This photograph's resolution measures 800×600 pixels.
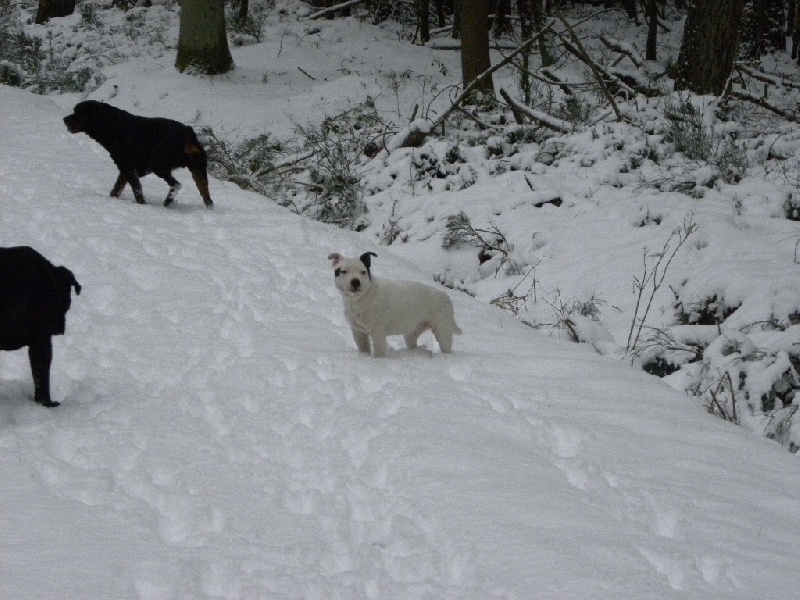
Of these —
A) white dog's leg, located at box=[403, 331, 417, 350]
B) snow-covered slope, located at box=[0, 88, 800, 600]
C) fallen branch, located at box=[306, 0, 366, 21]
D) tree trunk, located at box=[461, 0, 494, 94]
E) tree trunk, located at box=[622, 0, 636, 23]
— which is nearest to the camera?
snow-covered slope, located at box=[0, 88, 800, 600]

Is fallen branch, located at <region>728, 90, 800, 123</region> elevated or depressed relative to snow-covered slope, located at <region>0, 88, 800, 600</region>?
elevated

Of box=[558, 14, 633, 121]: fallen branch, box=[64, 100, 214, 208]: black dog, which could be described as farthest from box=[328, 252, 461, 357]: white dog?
box=[558, 14, 633, 121]: fallen branch

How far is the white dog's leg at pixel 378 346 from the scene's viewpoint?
5.50m

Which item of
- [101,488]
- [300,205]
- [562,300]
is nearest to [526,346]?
[562,300]

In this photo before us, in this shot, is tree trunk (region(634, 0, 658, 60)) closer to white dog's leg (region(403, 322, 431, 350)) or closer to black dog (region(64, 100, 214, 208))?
black dog (region(64, 100, 214, 208))

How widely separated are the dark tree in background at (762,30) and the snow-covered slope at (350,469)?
19817 millimetres

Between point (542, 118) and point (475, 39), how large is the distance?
3184mm

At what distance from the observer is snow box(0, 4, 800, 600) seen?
3.04 m

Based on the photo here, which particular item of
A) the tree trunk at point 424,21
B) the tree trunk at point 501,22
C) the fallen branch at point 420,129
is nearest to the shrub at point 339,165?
the fallen branch at point 420,129

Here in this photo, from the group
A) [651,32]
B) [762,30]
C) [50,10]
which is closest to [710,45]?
[651,32]

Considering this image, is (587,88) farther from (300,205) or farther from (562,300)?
(562,300)

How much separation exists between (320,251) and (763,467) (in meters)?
5.42

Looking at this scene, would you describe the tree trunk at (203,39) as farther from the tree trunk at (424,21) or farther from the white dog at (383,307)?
the white dog at (383,307)

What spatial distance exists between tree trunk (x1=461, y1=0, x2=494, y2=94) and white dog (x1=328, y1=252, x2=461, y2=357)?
9.26 m
